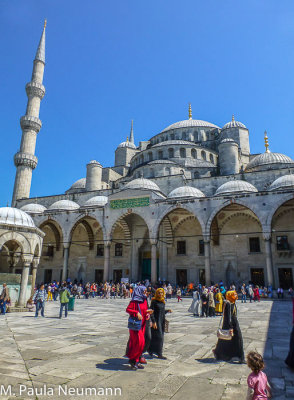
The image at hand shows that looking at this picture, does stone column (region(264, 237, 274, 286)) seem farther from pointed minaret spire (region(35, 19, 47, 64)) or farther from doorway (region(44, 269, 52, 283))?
pointed minaret spire (region(35, 19, 47, 64))

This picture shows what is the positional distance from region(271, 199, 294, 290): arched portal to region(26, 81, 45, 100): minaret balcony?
74.9 feet

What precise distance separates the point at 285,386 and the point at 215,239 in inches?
707

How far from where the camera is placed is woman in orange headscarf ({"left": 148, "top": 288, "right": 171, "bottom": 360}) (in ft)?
13.7

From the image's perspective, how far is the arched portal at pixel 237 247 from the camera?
1953 centimetres

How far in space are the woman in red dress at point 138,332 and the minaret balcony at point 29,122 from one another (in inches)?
1003

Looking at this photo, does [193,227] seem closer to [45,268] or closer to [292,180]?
[292,180]

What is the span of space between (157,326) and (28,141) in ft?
83.6

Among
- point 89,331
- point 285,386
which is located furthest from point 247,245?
point 285,386

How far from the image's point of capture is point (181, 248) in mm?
21734

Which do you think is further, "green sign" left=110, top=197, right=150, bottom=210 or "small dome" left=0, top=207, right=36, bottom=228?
"green sign" left=110, top=197, right=150, bottom=210

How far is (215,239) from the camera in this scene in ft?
68.1

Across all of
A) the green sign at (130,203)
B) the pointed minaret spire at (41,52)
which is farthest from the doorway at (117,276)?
the pointed minaret spire at (41,52)

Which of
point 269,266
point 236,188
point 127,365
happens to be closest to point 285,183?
point 236,188

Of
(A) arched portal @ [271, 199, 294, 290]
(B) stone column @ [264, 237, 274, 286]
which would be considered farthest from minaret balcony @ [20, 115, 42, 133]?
(B) stone column @ [264, 237, 274, 286]
